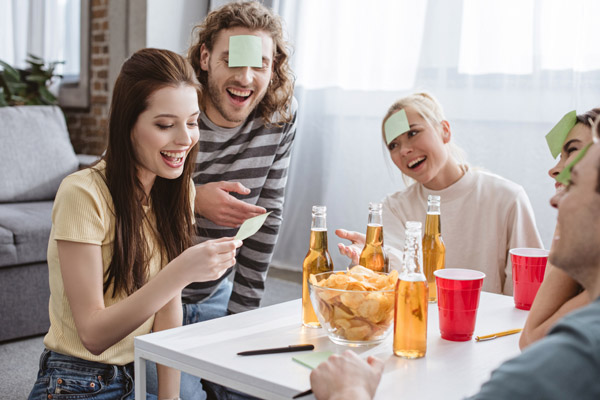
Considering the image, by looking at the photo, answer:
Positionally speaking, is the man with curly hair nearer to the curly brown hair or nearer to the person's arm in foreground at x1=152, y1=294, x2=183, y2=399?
the curly brown hair

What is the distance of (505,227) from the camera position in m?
2.08

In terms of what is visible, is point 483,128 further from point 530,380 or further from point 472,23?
point 530,380

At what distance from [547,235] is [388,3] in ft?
5.01

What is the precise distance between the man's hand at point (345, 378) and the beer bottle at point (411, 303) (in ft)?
0.51

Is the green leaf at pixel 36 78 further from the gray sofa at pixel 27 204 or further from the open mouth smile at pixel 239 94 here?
the open mouth smile at pixel 239 94

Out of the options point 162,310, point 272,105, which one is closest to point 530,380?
point 162,310

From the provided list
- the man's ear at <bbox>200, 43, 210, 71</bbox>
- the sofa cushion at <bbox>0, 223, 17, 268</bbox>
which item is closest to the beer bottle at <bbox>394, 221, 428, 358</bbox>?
the man's ear at <bbox>200, 43, 210, 71</bbox>

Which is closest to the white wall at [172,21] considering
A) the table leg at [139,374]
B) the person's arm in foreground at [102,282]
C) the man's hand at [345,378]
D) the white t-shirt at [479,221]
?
the white t-shirt at [479,221]

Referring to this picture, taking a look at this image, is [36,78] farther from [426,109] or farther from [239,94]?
[426,109]

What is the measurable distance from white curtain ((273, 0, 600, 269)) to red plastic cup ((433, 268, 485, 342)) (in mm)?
1396

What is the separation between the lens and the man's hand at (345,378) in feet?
3.05

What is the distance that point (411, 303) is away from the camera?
1.11 metres

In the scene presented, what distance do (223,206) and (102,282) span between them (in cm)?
60

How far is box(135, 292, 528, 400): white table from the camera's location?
102 cm
